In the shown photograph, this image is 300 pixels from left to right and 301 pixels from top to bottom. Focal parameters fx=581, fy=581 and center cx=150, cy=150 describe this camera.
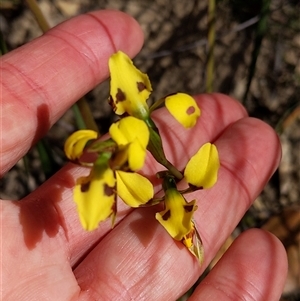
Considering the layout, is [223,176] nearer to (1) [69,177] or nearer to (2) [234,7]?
(1) [69,177]

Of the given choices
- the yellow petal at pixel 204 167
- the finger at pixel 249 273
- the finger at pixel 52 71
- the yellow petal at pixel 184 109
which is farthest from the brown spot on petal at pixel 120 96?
the finger at pixel 249 273

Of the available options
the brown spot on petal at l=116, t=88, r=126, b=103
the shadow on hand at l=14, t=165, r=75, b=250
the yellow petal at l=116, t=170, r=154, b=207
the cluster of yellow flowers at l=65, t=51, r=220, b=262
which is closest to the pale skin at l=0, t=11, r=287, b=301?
the shadow on hand at l=14, t=165, r=75, b=250

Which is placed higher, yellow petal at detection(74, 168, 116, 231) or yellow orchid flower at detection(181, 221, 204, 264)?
yellow petal at detection(74, 168, 116, 231)

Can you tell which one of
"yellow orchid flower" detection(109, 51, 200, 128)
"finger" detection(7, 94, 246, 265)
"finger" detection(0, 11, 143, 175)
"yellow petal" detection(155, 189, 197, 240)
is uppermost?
"yellow orchid flower" detection(109, 51, 200, 128)

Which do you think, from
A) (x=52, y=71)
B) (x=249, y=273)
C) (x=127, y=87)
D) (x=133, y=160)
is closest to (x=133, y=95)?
(x=127, y=87)

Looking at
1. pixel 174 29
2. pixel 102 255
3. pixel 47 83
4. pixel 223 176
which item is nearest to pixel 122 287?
pixel 102 255

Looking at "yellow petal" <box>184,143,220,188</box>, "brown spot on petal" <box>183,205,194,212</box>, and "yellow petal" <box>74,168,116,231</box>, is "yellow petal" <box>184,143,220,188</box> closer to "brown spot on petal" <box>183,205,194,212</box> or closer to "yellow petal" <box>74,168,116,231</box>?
"brown spot on petal" <box>183,205,194,212</box>

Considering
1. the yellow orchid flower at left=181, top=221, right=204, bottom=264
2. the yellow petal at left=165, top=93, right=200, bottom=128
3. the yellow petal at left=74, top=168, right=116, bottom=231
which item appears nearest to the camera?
the yellow petal at left=74, top=168, right=116, bottom=231

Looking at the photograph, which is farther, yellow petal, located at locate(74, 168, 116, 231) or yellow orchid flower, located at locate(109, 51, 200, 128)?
yellow orchid flower, located at locate(109, 51, 200, 128)

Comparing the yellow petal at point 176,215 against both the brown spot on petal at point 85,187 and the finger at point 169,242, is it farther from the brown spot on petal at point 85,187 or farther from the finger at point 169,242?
the brown spot on petal at point 85,187

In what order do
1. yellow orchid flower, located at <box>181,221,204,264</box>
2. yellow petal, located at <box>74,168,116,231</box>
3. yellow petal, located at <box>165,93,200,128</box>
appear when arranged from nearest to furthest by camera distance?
1. yellow petal, located at <box>74,168,116,231</box>
2. yellow petal, located at <box>165,93,200,128</box>
3. yellow orchid flower, located at <box>181,221,204,264</box>
